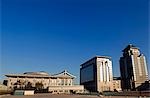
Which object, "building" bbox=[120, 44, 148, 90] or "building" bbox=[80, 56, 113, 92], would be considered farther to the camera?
"building" bbox=[80, 56, 113, 92]

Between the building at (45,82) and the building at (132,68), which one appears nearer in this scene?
the building at (45,82)

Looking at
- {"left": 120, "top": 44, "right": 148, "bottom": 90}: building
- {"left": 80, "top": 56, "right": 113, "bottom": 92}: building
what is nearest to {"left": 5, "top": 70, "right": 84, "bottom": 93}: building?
{"left": 80, "top": 56, "right": 113, "bottom": 92}: building

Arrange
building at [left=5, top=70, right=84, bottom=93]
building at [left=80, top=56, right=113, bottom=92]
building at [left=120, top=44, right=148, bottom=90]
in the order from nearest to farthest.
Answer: building at [left=5, top=70, right=84, bottom=93] → building at [left=120, top=44, right=148, bottom=90] → building at [left=80, top=56, right=113, bottom=92]

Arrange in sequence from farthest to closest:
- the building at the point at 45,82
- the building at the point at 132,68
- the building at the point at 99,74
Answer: the building at the point at 99,74 < the building at the point at 132,68 < the building at the point at 45,82

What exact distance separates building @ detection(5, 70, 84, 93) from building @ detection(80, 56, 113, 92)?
1842cm

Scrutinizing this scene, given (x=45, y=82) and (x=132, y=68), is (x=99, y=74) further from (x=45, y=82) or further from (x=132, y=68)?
(x=45, y=82)

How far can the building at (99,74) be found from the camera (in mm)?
137375

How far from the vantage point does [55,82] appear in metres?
127

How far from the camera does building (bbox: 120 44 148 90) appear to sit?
133750 millimetres

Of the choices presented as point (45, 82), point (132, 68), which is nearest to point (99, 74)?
point (132, 68)

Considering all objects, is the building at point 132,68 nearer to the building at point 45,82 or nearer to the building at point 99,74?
the building at point 99,74

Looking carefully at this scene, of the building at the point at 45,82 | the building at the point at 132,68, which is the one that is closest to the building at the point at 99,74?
the building at the point at 132,68

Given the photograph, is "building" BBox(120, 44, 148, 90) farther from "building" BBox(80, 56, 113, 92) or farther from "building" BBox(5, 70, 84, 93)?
"building" BBox(5, 70, 84, 93)

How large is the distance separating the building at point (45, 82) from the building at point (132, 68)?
3648 centimetres
